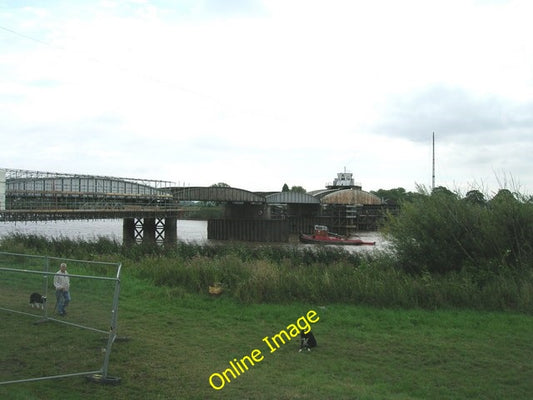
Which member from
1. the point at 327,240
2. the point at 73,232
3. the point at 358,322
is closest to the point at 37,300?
the point at 358,322

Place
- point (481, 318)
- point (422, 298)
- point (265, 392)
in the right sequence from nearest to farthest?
point (265, 392) < point (481, 318) < point (422, 298)

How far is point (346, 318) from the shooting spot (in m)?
11.5

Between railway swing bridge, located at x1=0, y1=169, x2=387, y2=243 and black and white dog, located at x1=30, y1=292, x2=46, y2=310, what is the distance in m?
17.4

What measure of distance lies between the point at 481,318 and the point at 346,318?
3.25 metres

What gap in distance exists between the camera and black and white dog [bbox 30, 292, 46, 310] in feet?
29.0

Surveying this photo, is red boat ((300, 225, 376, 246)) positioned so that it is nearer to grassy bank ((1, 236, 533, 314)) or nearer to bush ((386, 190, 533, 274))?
bush ((386, 190, 533, 274))

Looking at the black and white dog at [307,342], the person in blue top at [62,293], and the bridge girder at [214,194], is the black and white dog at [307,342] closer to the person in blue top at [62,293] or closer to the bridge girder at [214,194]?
the person in blue top at [62,293]

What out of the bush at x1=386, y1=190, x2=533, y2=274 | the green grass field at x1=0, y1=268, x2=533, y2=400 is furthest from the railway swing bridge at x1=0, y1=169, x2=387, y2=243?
the green grass field at x1=0, y1=268, x2=533, y2=400

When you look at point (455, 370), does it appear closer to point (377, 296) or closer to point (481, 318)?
point (481, 318)

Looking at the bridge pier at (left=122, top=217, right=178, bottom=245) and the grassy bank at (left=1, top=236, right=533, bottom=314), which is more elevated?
the bridge pier at (left=122, top=217, right=178, bottom=245)

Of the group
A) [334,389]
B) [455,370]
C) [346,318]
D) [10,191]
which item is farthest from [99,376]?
[10,191]

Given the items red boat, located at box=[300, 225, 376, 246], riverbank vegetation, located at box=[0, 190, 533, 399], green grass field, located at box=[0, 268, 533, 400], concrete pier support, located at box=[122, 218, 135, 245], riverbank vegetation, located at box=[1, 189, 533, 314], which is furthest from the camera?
red boat, located at box=[300, 225, 376, 246]

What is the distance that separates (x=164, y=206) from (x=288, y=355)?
179 ft

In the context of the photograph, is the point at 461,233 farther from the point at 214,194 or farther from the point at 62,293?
the point at 214,194
